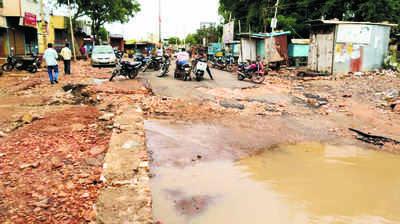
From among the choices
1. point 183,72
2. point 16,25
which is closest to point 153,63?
point 183,72

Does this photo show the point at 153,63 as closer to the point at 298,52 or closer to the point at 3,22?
the point at 298,52

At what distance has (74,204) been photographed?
9.30ft

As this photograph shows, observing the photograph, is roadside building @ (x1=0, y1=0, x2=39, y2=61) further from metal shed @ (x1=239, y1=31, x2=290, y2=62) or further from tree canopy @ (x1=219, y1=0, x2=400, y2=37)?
tree canopy @ (x1=219, y1=0, x2=400, y2=37)

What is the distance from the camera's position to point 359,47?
14367 millimetres

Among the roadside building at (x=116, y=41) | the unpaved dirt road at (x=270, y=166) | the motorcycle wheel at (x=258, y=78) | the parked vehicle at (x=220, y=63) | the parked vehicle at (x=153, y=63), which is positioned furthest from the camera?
the roadside building at (x=116, y=41)

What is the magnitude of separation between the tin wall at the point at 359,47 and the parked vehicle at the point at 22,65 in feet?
48.8

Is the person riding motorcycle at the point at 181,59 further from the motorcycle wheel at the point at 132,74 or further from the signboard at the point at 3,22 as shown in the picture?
the signboard at the point at 3,22

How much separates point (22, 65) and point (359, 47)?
16684mm

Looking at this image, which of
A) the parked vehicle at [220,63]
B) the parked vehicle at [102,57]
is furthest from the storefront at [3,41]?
the parked vehicle at [220,63]

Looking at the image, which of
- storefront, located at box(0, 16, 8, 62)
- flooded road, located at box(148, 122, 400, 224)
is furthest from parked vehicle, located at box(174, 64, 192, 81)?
storefront, located at box(0, 16, 8, 62)

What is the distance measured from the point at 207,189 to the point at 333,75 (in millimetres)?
12650

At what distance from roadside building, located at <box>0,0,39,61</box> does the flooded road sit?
1739 cm

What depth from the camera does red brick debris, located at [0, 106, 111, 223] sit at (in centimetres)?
271

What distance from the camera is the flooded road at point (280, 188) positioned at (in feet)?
9.63
